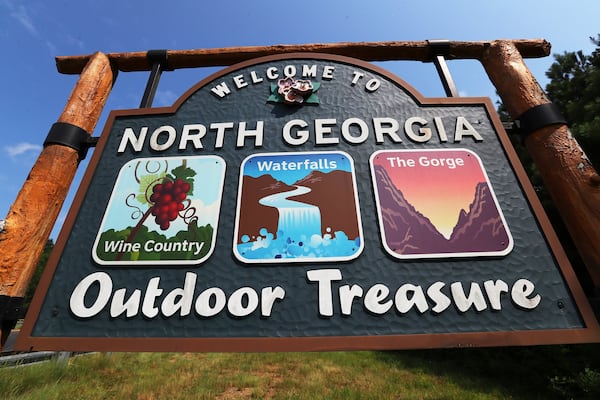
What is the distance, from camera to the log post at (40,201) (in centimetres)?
177

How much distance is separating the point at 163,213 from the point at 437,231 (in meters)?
1.90

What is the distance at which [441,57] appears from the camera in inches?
107

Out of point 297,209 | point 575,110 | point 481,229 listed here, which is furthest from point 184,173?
point 575,110

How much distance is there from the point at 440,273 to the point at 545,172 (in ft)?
3.93

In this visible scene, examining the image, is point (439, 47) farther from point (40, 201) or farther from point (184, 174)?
point (40, 201)

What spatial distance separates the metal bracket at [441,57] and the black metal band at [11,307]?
3.65m

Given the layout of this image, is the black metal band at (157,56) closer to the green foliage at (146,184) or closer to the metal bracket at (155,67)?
the metal bracket at (155,67)

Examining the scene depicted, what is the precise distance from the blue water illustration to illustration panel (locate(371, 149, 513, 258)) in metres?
0.30

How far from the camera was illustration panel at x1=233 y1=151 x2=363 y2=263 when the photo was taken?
181 centimetres

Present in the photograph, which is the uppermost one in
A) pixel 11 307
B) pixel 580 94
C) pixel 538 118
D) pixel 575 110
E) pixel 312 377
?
pixel 580 94

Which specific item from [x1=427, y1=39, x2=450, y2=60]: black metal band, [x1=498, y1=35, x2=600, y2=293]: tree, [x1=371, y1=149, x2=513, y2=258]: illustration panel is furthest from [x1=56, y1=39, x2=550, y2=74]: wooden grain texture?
[x1=498, y1=35, x2=600, y2=293]: tree

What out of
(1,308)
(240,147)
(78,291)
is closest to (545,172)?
(240,147)

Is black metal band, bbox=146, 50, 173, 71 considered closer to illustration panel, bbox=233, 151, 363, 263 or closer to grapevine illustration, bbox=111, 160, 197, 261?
grapevine illustration, bbox=111, 160, 197, 261

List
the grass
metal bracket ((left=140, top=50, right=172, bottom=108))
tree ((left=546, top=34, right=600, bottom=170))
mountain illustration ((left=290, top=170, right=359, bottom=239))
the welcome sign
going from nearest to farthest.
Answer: the welcome sign < mountain illustration ((left=290, top=170, right=359, bottom=239)) < metal bracket ((left=140, top=50, right=172, bottom=108)) < the grass < tree ((left=546, top=34, right=600, bottom=170))
